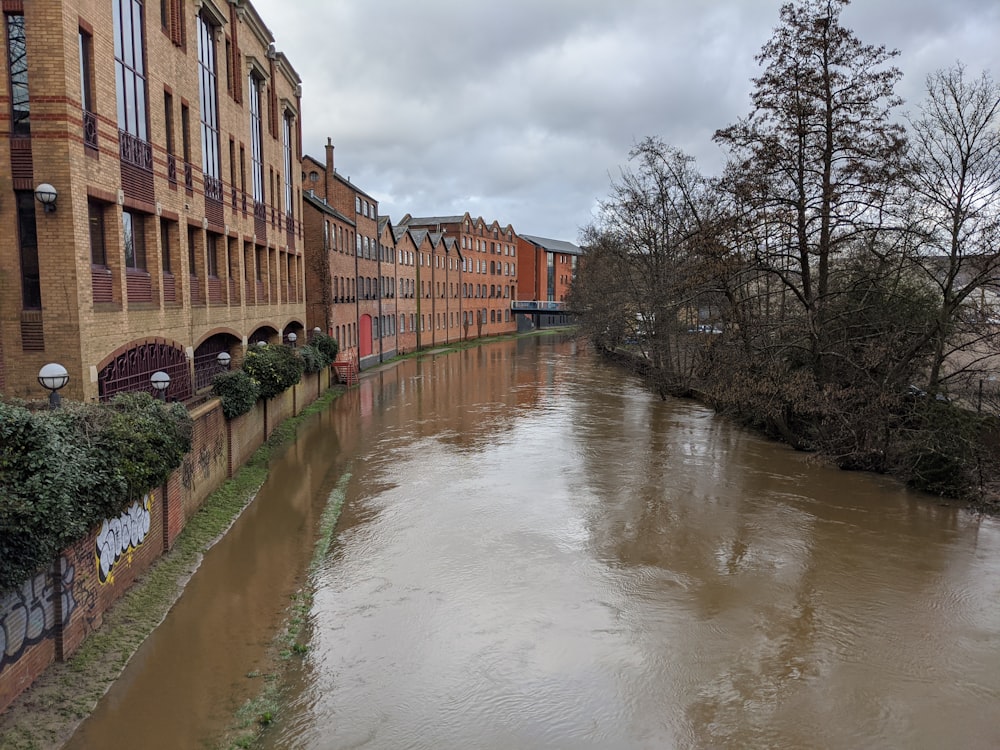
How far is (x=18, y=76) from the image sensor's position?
1192 cm

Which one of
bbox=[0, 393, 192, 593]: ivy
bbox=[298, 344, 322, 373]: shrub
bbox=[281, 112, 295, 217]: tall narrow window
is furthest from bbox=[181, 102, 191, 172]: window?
bbox=[281, 112, 295, 217]: tall narrow window

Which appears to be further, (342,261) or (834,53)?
(342,261)

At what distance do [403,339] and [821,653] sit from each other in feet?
148

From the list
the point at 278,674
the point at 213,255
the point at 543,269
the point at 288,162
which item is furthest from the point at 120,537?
the point at 543,269

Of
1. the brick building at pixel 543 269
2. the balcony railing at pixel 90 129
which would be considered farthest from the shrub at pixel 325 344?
the brick building at pixel 543 269

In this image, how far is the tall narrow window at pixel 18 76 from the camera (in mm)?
11820

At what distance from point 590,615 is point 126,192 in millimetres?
12298

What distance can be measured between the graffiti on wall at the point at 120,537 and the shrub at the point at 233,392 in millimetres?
5727

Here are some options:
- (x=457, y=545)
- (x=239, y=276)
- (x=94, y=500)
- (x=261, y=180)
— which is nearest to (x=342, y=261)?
(x=261, y=180)

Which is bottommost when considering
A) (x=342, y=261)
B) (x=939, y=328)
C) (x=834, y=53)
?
(x=939, y=328)

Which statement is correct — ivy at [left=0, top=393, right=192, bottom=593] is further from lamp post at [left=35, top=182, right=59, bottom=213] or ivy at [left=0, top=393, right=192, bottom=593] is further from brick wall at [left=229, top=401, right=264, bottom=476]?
brick wall at [left=229, top=401, right=264, bottom=476]

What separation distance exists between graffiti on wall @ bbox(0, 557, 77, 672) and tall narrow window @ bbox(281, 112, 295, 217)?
23803 millimetres

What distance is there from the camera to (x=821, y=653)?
945 centimetres

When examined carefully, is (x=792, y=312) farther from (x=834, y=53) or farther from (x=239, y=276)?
(x=239, y=276)
